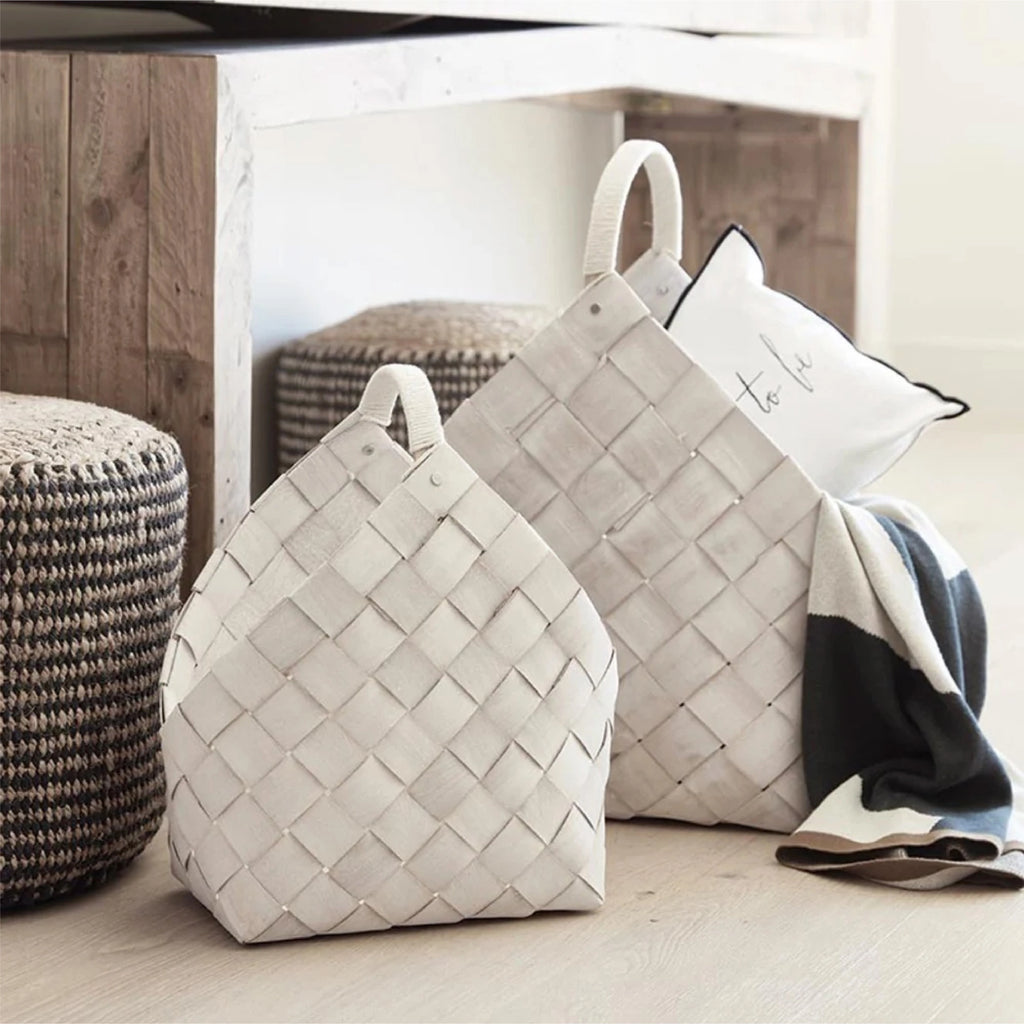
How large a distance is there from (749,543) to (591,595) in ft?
0.46

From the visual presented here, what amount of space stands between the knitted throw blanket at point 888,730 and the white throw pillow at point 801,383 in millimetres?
99

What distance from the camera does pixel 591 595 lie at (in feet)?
4.88

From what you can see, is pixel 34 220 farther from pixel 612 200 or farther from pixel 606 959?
pixel 606 959

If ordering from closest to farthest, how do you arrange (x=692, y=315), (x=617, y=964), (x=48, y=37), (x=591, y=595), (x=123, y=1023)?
(x=123, y=1023)
(x=617, y=964)
(x=591, y=595)
(x=692, y=315)
(x=48, y=37)

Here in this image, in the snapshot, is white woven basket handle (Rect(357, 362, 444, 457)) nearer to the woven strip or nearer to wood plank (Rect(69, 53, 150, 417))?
the woven strip

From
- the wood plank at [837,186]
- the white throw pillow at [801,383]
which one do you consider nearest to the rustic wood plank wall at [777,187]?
the wood plank at [837,186]

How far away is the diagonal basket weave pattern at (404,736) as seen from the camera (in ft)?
4.06

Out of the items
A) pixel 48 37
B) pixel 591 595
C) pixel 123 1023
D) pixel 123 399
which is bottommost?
pixel 123 1023

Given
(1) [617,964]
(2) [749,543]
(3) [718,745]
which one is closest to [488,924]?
(1) [617,964]

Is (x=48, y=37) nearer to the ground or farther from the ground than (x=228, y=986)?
farther from the ground

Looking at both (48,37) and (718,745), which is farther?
(48,37)

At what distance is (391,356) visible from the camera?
83.4 inches

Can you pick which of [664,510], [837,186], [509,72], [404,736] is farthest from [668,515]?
[837,186]

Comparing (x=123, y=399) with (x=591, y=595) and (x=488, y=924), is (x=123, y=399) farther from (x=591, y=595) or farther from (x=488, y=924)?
(x=488, y=924)
